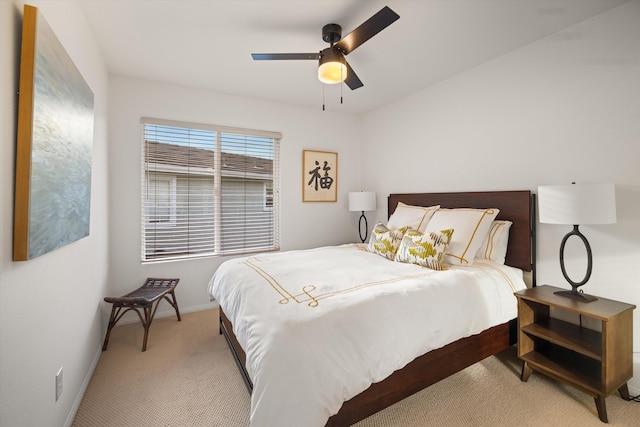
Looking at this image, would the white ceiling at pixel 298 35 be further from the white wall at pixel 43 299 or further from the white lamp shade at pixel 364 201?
the white lamp shade at pixel 364 201

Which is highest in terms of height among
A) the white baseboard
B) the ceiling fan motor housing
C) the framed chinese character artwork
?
the ceiling fan motor housing

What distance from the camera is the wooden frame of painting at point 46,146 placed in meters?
1.03

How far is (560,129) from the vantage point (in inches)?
83.4

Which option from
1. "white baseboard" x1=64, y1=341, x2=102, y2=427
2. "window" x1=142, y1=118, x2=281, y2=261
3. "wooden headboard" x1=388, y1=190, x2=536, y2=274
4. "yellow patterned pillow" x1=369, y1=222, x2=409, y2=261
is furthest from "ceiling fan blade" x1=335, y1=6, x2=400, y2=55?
"white baseboard" x1=64, y1=341, x2=102, y2=427

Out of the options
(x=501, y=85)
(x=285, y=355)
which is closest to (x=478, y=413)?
(x=285, y=355)

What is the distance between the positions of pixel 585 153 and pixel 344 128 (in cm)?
284

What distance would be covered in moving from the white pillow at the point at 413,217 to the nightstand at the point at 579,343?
3.40 ft

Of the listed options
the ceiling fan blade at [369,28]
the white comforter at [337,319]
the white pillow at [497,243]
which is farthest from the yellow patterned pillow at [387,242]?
the ceiling fan blade at [369,28]

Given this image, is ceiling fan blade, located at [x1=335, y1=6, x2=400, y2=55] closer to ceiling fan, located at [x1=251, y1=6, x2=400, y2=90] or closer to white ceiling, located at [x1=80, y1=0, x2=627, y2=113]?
ceiling fan, located at [x1=251, y1=6, x2=400, y2=90]

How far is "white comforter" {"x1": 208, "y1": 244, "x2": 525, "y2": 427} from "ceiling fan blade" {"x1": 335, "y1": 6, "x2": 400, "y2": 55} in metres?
1.57

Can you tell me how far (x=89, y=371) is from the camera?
6.40 ft

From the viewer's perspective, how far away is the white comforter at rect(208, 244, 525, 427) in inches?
44.6

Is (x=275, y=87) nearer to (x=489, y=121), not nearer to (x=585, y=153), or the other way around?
(x=489, y=121)

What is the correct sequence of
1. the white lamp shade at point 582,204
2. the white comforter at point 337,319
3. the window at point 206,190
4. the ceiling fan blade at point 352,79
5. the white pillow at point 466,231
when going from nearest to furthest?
1. the white comforter at point 337,319
2. the white lamp shade at point 582,204
3. the ceiling fan blade at point 352,79
4. the white pillow at point 466,231
5. the window at point 206,190
